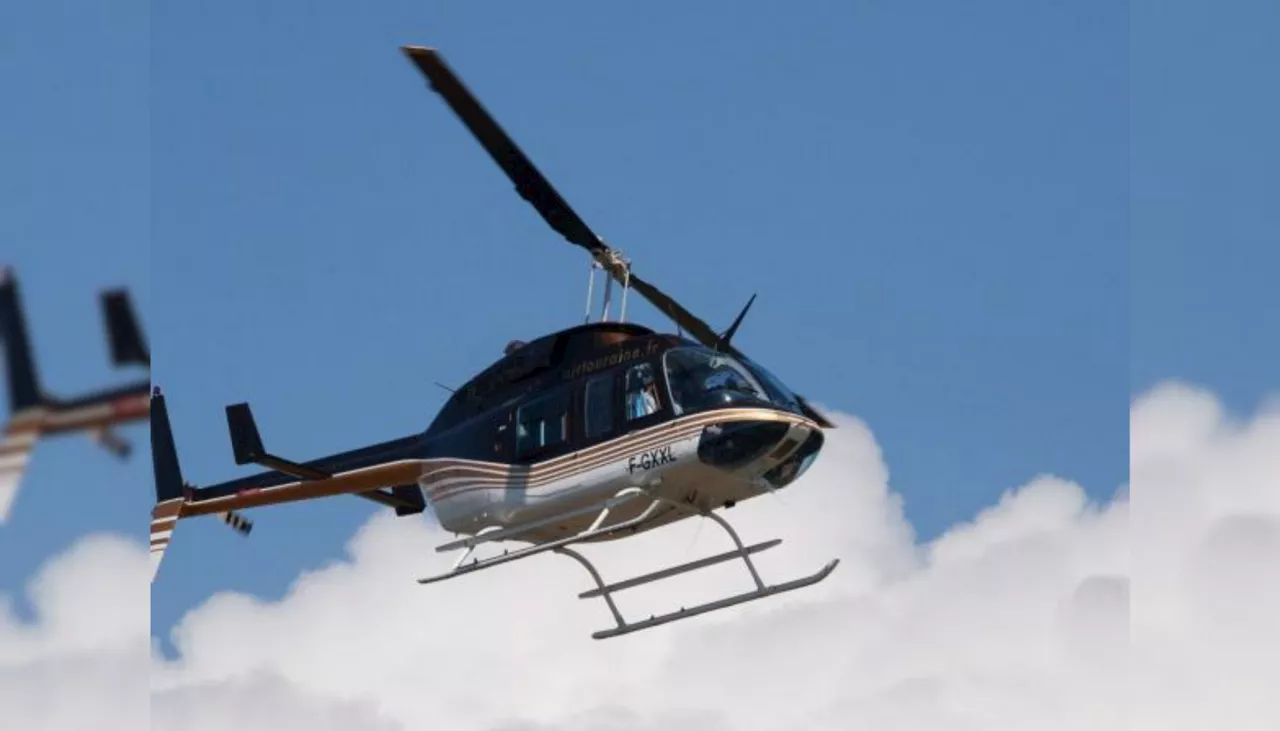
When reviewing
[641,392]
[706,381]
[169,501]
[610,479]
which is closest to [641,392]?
[641,392]

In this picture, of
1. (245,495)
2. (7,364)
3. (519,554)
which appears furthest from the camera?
(245,495)

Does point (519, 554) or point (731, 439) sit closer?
point (731, 439)

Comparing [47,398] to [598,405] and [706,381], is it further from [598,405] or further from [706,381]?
[598,405]

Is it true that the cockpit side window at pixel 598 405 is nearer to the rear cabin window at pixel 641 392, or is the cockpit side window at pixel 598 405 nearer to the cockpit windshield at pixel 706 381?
the rear cabin window at pixel 641 392

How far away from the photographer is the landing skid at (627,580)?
62.4 ft

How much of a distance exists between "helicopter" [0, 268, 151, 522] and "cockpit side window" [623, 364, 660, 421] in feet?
51.5

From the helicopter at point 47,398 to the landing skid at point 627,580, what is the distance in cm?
1554

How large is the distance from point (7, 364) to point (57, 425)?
0.20 m

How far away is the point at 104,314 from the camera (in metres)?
3.37

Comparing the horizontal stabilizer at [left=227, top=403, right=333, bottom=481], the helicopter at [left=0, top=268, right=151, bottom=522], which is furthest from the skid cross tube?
the helicopter at [left=0, top=268, right=151, bottom=522]

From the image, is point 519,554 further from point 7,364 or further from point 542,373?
point 7,364

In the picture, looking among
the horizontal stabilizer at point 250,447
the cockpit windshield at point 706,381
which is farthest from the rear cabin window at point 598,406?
the horizontal stabilizer at point 250,447

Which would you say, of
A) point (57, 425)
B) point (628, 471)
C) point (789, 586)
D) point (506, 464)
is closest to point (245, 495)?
point (506, 464)

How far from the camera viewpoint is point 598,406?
19641mm
